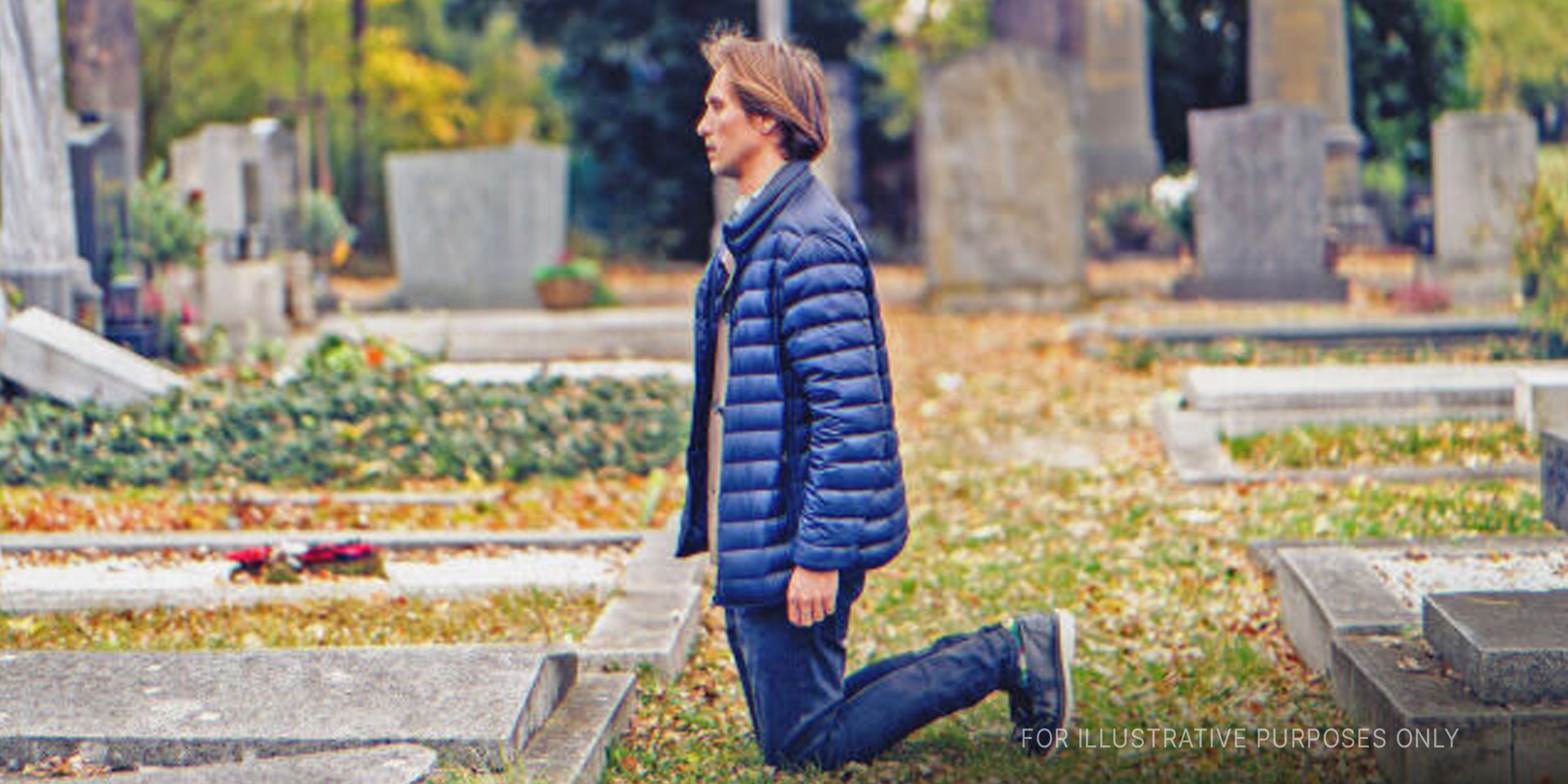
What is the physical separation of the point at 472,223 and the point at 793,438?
39.8ft

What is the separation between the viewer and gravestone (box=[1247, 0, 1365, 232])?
24.6 m

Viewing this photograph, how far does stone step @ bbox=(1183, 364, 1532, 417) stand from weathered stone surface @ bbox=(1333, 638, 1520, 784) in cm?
490

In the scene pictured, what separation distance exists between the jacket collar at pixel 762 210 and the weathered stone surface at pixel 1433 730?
1770 mm

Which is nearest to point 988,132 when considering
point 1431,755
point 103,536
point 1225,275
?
point 1225,275

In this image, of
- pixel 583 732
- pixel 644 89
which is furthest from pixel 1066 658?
pixel 644 89

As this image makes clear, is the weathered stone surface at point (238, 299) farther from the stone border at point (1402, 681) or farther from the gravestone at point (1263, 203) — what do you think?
the stone border at point (1402, 681)

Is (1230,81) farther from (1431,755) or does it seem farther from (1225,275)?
(1431,755)

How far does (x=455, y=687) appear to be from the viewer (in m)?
4.27

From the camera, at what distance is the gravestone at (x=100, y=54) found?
1474 centimetres

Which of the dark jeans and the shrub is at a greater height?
the shrub

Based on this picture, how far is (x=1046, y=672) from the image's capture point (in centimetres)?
455

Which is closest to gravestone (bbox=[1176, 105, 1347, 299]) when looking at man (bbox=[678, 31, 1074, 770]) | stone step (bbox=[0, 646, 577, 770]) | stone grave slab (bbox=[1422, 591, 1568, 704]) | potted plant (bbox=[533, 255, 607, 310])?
potted plant (bbox=[533, 255, 607, 310])

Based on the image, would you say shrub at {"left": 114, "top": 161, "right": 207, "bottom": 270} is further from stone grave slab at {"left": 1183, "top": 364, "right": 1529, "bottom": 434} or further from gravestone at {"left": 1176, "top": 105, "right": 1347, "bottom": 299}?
gravestone at {"left": 1176, "top": 105, "right": 1347, "bottom": 299}

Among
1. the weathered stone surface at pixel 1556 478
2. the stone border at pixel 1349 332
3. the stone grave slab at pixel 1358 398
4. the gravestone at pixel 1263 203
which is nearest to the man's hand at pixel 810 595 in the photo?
the weathered stone surface at pixel 1556 478
